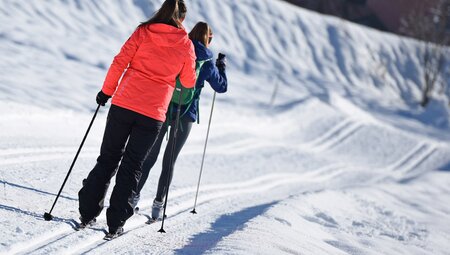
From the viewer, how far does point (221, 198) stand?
761cm

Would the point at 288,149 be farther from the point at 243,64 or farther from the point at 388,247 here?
the point at 243,64

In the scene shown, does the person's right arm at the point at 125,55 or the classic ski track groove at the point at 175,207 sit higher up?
the person's right arm at the point at 125,55

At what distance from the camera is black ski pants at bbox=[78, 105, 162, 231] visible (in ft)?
14.8

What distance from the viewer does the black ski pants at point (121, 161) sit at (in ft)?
14.8

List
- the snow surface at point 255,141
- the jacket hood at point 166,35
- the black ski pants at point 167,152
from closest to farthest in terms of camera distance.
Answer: the jacket hood at point 166,35 → the snow surface at point 255,141 → the black ski pants at point 167,152

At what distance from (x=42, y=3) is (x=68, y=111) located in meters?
9.54

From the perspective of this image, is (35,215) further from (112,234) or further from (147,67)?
(147,67)

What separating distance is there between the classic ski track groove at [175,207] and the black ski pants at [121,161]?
172 millimetres

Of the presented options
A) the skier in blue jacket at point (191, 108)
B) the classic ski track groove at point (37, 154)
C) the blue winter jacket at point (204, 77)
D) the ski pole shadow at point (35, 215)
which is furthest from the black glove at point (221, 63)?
the classic ski track groove at point (37, 154)

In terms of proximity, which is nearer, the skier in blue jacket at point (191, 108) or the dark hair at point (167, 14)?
the dark hair at point (167, 14)

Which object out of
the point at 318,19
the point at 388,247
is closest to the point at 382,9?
the point at 318,19

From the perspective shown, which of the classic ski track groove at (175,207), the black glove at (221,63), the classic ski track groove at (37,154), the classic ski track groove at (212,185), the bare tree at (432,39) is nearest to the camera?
the classic ski track groove at (175,207)

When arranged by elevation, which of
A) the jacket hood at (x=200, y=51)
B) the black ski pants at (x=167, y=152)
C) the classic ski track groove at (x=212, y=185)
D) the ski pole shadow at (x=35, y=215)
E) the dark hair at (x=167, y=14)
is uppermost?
the dark hair at (x=167, y=14)

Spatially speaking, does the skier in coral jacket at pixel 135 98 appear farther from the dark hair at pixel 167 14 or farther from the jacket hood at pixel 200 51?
the jacket hood at pixel 200 51
